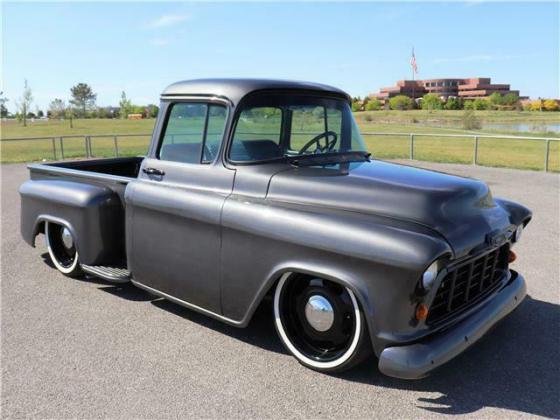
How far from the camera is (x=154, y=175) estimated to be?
4113mm

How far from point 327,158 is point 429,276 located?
151 centimetres

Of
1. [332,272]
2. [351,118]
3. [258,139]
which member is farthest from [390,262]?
[351,118]

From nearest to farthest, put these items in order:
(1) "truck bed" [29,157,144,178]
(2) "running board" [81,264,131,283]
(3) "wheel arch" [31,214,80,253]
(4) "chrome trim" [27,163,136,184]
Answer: (2) "running board" [81,264,131,283]
(4) "chrome trim" [27,163,136,184]
(3) "wheel arch" [31,214,80,253]
(1) "truck bed" [29,157,144,178]

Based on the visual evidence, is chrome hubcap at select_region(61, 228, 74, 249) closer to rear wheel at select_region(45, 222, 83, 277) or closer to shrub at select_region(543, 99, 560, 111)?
rear wheel at select_region(45, 222, 83, 277)

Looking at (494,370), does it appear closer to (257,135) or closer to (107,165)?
(257,135)

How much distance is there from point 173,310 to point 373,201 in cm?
206

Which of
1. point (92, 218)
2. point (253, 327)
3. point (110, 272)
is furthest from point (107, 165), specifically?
point (253, 327)

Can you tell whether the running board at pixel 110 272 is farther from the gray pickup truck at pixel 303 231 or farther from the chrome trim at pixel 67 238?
the chrome trim at pixel 67 238

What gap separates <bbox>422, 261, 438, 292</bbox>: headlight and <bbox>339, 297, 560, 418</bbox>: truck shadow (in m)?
0.71

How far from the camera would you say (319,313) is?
3.10m

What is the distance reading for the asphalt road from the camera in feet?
9.30

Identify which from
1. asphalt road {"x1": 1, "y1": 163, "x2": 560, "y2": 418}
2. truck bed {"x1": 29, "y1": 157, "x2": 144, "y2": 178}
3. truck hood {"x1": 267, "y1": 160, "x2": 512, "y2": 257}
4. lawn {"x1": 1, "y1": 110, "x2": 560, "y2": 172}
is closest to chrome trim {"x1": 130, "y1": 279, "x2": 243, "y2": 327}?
asphalt road {"x1": 1, "y1": 163, "x2": 560, "y2": 418}

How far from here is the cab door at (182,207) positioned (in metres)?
3.56

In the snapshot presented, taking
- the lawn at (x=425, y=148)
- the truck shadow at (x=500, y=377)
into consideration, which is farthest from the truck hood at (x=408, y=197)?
the lawn at (x=425, y=148)
